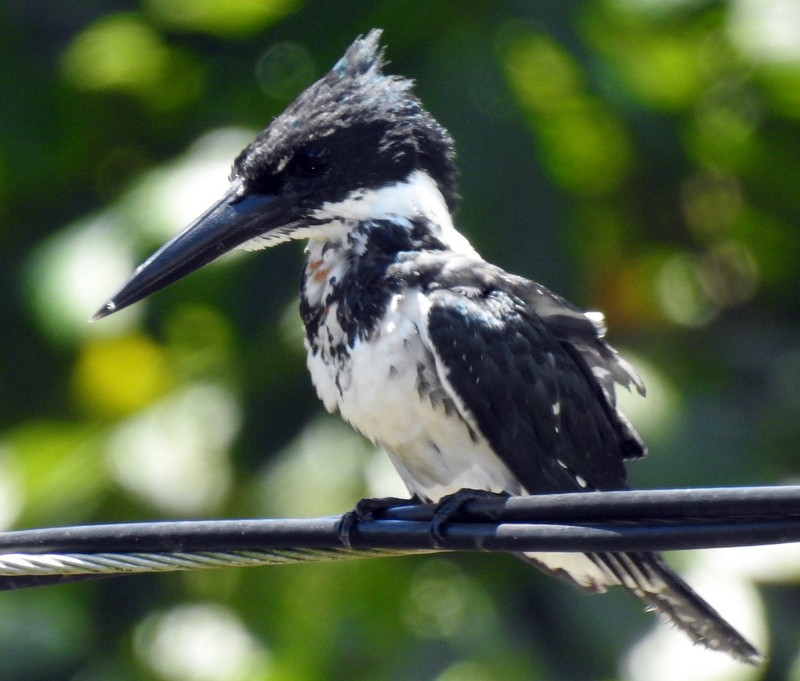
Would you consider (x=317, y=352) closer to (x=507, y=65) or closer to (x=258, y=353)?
(x=258, y=353)

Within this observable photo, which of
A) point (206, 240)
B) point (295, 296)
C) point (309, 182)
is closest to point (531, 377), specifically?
point (309, 182)

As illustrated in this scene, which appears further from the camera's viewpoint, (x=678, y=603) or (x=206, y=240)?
(x=206, y=240)

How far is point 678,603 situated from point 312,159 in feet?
4.37

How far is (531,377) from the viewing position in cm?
324

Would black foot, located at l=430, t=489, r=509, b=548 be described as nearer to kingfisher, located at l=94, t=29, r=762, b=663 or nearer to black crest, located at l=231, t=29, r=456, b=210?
kingfisher, located at l=94, t=29, r=762, b=663

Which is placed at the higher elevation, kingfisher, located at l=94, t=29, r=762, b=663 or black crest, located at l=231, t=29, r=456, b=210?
black crest, located at l=231, t=29, r=456, b=210

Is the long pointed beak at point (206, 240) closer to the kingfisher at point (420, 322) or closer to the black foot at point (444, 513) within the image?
the kingfisher at point (420, 322)

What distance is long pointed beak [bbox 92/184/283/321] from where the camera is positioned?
3527 mm

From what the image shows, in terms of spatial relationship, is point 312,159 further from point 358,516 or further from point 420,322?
point 358,516

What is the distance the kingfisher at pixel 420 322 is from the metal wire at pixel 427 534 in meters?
0.64

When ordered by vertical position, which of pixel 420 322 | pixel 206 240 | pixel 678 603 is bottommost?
pixel 678 603

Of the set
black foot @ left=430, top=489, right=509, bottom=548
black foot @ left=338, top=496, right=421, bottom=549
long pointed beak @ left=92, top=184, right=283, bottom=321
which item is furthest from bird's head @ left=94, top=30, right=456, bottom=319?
black foot @ left=430, top=489, right=509, bottom=548

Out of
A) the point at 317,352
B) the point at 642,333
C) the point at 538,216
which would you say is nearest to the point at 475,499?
the point at 317,352

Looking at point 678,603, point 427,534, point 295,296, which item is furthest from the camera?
point 295,296
